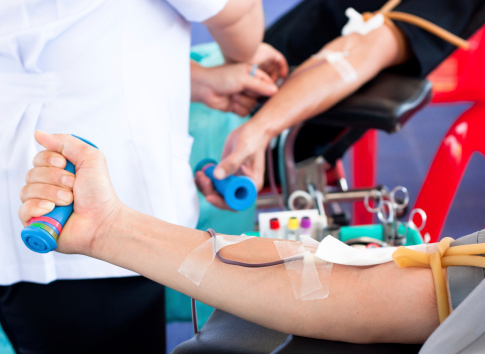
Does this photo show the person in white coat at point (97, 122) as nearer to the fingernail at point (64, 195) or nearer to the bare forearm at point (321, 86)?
the fingernail at point (64, 195)

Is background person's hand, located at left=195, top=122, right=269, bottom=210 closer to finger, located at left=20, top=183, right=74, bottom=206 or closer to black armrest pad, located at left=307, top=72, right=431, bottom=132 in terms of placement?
black armrest pad, located at left=307, top=72, right=431, bottom=132

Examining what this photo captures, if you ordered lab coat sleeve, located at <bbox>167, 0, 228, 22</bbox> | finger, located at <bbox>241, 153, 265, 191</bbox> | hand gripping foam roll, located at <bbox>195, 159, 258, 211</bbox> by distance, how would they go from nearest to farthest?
lab coat sleeve, located at <bbox>167, 0, 228, 22</bbox> < hand gripping foam roll, located at <bbox>195, 159, 258, 211</bbox> < finger, located at <bbox>241, 153, 265, 191</bbox>

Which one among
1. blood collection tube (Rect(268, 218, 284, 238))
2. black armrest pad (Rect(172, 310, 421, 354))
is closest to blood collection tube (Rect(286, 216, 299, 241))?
blood collection tube (Rect(268, 218, 284, 238))

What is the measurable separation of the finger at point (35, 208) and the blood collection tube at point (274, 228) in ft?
1.47

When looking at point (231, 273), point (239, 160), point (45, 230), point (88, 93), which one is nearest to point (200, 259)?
point (231, 273)

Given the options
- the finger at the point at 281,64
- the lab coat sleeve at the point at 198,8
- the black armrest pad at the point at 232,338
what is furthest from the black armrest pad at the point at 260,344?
the finger at the point at 281,64

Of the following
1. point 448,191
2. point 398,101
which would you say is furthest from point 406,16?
point 448,191

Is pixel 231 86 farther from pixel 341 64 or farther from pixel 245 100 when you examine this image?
pixel 341 64

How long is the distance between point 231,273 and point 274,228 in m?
0.37

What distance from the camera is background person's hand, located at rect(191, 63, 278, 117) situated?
3.80ft

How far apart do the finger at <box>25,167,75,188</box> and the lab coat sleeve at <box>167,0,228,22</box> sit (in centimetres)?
30

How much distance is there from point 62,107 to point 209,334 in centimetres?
39

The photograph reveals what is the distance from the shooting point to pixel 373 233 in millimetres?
1090

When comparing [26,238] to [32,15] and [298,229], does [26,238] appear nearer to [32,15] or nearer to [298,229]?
[32,15]
